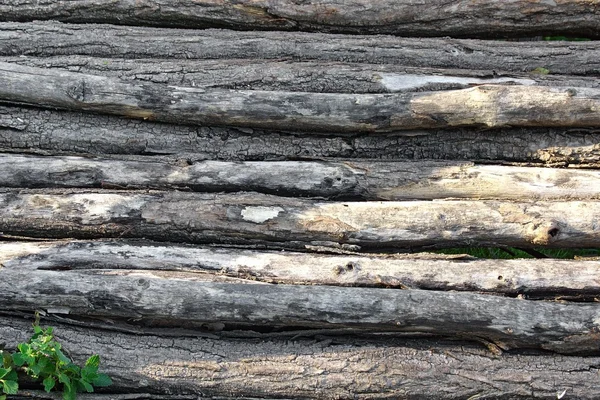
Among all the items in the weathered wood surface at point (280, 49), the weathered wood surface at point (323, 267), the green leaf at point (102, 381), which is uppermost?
the weathered wood surface at point (280, 49)

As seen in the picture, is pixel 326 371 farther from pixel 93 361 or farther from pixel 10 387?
pixel 10 387

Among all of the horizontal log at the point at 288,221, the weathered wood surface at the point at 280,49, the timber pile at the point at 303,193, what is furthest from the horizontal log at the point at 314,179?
the weathered wood surface at the point at 280,49

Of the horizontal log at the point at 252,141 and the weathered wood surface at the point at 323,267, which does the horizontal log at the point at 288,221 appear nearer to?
the weathered wood surface at the point at 323,267

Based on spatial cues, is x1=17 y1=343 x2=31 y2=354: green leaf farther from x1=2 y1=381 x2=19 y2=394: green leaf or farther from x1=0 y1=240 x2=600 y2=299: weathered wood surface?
x1=0 y1=240 x2=600 y2=299: weathered wood surface

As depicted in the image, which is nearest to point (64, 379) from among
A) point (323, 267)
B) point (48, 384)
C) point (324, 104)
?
point (48, 384)

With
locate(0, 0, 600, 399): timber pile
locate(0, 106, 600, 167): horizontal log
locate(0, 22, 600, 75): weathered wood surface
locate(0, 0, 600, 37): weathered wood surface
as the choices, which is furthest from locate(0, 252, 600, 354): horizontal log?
locate(0, 0, 600, 37): weathered wood surface

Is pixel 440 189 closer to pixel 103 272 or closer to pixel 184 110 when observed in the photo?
pixel 184 110
